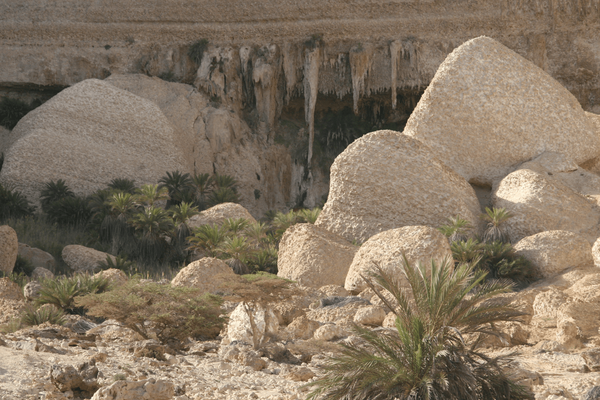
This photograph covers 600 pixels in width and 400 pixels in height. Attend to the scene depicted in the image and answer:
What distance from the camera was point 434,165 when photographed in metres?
17.4

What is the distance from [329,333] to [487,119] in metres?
12.8

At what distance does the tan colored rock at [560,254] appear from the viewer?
45.6ft

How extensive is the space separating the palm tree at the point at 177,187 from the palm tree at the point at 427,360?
1843 cm

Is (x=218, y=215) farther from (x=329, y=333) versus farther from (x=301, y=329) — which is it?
(x=329, y=333)

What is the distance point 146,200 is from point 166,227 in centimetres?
170

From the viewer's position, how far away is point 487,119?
64.9 feet

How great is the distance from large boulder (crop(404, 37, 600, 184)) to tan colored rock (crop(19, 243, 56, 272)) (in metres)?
10.6

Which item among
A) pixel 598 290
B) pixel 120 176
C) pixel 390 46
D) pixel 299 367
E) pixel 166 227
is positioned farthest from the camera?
pixel 390 46

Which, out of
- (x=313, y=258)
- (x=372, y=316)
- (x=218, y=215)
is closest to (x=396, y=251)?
(x=313, y=258)

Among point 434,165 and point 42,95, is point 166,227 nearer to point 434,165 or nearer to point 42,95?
point 434,165

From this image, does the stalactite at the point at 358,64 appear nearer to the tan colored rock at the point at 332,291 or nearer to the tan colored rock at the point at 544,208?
the tan colored rock at the point at 544,208

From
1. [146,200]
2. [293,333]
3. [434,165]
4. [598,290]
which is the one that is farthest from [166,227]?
[598,290]

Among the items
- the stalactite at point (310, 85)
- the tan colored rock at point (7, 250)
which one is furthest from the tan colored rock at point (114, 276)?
the stalactite at point (310, 85)

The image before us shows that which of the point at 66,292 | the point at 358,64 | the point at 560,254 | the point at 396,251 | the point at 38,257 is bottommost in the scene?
the point at 38,257
